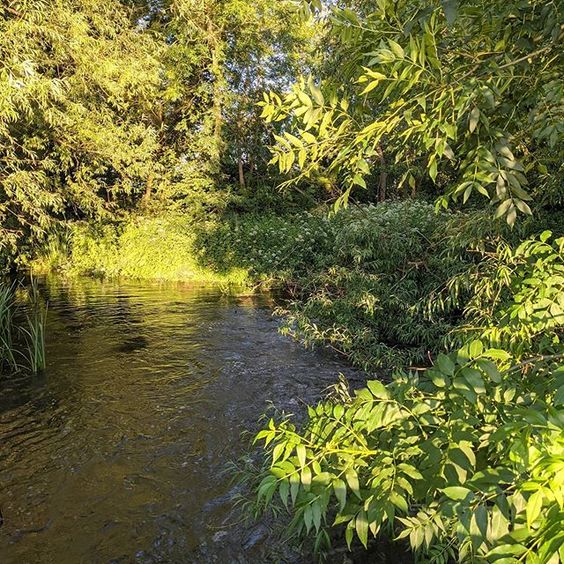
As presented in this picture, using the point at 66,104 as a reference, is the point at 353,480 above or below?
below

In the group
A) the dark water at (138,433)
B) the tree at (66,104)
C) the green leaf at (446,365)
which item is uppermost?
the tree at (66,104)

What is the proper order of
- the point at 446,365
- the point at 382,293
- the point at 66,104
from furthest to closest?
the point at 66,104 → the point at 382,293 → the point at 446,365

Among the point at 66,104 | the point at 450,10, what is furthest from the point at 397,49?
the point at 66,104

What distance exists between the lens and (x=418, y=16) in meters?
1.23

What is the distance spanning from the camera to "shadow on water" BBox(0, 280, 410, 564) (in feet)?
9.57

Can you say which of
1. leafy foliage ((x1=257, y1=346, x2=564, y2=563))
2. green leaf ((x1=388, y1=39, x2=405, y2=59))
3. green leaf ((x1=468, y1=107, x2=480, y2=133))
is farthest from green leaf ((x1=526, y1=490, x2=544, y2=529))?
green leaf ((x1=388, y1=39, x2=405, y2=59))

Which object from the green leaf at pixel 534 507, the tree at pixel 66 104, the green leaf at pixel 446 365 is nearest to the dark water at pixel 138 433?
the green leaf at pixel 446 365

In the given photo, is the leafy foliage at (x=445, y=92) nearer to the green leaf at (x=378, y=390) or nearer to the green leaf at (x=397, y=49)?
the green leaf at (x=397, y=49)

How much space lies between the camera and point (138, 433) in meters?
4.30

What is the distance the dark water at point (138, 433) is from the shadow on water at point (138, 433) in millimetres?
11

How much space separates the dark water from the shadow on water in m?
0.01

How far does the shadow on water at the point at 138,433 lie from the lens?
9.57 ft

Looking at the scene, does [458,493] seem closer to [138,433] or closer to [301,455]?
[301,455]

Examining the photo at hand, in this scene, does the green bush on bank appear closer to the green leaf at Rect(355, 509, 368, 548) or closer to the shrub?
the green leaf at Rect(355, 509, 368, 548)
